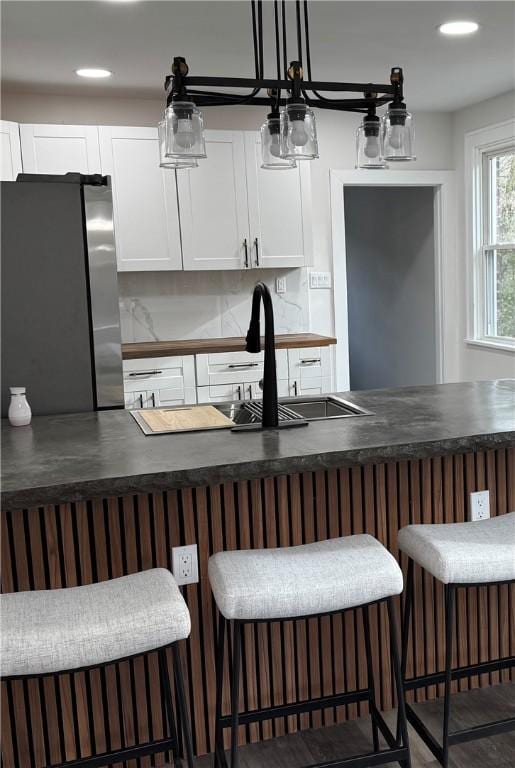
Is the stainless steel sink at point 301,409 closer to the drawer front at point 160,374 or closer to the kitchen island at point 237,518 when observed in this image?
the kitchen island at point 237,518

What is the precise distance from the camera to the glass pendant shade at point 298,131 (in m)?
2.12

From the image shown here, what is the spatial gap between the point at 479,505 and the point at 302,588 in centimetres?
93

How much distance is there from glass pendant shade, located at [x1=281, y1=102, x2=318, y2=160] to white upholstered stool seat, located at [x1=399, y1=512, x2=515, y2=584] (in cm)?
117

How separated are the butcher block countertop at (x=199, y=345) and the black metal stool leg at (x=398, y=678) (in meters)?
2.71

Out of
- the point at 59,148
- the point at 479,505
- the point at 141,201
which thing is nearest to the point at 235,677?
the point at 479,505

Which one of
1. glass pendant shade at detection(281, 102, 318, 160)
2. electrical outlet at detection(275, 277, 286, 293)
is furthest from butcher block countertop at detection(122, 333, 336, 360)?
glass pendant shade at detection(281, 102, 318, 160)

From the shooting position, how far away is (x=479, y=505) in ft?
7.90

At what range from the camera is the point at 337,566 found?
180 cm

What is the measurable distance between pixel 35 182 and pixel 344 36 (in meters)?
1.80

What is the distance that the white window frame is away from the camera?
207 inches

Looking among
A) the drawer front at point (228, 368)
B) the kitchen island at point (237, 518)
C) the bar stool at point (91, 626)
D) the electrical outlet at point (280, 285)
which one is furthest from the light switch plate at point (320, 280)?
the bar stool at point (91, 626)

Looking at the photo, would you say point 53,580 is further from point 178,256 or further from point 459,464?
point 178,256

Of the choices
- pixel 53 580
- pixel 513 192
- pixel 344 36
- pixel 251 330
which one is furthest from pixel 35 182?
pixel 513 192

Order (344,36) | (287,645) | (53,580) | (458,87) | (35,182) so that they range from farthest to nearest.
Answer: (458,87)
(344,36)
(35,182)
(287,645)
(53,580)
